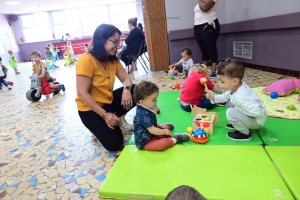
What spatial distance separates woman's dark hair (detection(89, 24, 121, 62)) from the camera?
1.51 metres

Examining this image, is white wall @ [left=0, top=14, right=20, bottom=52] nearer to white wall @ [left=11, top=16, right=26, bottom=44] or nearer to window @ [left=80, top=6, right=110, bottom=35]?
white wall @ [left=11, top=16, right=26, bottom=44]

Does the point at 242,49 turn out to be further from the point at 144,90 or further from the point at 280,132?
the point at 144,90

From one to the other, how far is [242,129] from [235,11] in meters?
3.15

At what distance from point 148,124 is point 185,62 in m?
2.59

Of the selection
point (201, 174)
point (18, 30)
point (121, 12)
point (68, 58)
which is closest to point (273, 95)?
point (201, 174)

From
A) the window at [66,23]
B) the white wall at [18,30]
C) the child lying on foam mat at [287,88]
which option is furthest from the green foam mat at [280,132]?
the white wall at [18,30]

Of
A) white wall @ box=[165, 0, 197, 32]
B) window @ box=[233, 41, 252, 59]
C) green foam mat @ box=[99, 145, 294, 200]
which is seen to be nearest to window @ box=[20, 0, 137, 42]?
white wall @ box=[165, 0, 197, 32]

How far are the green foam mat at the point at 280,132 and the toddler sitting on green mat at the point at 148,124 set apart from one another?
66cm

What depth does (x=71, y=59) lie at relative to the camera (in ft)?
28.8

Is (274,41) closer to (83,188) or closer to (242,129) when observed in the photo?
(242,129)

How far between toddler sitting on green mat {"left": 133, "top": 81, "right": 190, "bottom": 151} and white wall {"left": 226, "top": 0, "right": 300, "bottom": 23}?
2.47 metres

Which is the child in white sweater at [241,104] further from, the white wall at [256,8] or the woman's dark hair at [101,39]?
the white wall at [256,8]

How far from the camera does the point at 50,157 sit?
1.65 m

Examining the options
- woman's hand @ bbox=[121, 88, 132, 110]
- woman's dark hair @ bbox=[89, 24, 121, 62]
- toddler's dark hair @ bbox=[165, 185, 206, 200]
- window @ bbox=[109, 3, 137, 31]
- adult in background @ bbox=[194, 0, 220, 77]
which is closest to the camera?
toddler's dark hair @ bbox=[165, 185, 206, 200]
